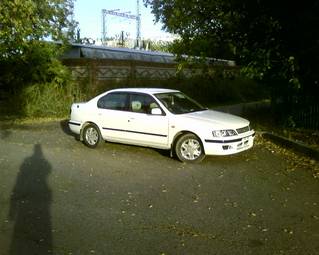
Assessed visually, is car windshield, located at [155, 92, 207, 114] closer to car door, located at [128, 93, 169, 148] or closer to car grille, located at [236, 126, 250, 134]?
car door, located at [128, 93, 169, 148]

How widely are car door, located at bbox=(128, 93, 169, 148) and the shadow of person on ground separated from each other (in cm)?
207

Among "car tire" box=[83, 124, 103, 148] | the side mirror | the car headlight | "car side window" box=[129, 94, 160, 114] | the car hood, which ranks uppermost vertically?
"car side window" box=[129, 94, 160, 114]

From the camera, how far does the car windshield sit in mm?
10882

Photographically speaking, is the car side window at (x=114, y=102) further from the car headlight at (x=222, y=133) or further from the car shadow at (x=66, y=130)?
the car headlight at (x=222, y=133)

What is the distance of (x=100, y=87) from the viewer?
2203cm

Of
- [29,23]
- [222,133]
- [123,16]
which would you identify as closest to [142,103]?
[222,133]

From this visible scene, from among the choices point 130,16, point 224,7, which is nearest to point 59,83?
point 224,7

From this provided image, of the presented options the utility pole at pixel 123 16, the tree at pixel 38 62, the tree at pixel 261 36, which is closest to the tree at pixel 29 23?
the tree at pixel 38 62

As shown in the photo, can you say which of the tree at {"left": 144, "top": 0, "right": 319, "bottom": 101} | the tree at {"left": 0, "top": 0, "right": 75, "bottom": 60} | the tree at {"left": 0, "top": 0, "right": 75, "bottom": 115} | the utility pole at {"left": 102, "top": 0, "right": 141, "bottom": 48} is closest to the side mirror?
the tree at {"left": 144, "top": 0, "right": 319, "bottom": 101}

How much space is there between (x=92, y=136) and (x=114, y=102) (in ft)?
3.34

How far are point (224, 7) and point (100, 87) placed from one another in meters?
9.45

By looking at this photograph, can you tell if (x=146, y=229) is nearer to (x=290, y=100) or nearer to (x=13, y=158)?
(x=13, y=158)

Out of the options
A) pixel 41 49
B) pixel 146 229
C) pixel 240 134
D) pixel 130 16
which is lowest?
pixel 146 229

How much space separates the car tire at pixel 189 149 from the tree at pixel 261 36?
3.73 metres
